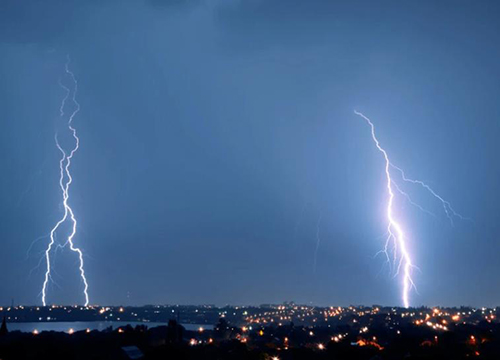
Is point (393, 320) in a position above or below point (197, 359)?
above

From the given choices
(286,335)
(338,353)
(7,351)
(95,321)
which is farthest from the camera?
(95,321)

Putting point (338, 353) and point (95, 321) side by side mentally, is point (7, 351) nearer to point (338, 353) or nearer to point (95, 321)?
point (338, 353)

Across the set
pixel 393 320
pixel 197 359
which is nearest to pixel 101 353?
pixel 197 359

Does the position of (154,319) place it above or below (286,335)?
above

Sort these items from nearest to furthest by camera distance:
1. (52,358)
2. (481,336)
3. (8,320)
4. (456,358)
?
(52,358) < (456,358) < (481,336) < (8,320)

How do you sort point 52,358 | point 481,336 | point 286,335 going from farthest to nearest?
point 286,335
point 481,336
point 52,358

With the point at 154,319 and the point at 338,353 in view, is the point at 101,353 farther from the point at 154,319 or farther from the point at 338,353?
the point at 154,319

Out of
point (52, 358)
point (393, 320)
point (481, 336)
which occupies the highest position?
point (393, 320)

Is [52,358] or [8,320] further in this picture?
[8,320]

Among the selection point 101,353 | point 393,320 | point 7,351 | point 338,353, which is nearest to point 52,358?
point 7,351
